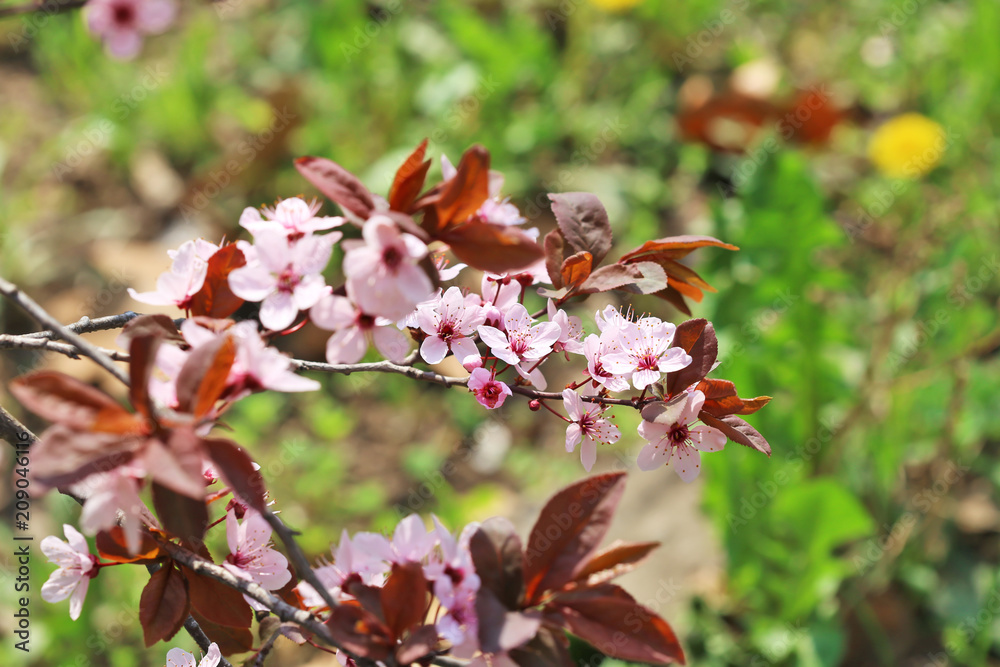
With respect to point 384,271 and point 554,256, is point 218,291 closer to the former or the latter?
point 384,271

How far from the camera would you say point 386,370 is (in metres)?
0.88

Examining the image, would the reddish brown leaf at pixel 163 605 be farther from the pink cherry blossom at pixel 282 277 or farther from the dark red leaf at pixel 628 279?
the dark red leaf at pixel 628 279

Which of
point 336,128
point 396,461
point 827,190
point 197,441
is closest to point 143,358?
point 197,441

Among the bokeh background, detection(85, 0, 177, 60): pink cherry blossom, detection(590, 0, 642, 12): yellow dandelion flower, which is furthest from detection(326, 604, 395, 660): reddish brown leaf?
detection(590, 0, 642, 12): yellow dandelion flower

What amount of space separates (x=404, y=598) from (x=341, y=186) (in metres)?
0.37

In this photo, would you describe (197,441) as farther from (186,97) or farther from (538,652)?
(186,97)

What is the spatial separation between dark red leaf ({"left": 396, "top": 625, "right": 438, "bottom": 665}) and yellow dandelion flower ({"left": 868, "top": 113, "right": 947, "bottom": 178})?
2927 mm

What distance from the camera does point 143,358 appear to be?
2.07 feet

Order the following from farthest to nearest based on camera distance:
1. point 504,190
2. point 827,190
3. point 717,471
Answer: point 827,190
point 504,190
point 717,471

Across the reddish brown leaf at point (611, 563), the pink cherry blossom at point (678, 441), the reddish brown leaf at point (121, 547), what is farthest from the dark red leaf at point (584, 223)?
the reddish brown leaf at point (121, 547)

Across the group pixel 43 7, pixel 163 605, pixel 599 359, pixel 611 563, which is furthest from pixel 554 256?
pixel 43 7

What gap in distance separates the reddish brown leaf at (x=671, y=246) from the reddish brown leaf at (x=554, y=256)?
7 cm

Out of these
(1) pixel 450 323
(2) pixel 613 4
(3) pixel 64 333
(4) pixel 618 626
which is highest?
(3) pixel 64 333

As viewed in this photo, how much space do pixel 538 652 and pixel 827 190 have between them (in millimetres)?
2939
